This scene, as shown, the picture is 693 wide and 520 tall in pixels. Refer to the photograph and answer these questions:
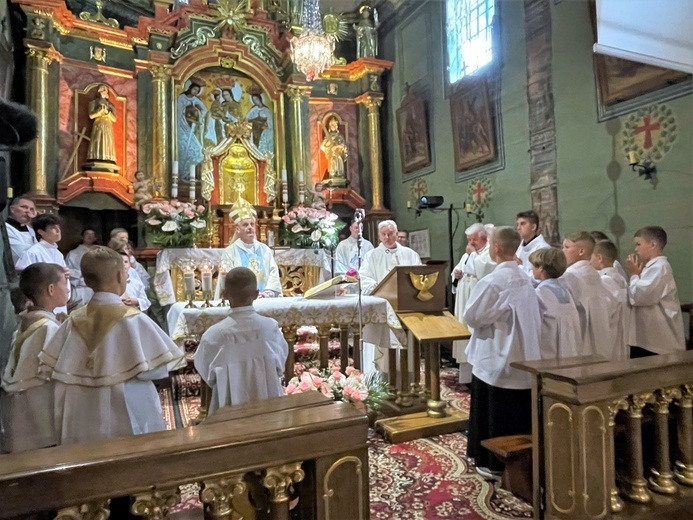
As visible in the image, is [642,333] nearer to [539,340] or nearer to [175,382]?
[539,340]

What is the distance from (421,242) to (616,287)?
208 inches

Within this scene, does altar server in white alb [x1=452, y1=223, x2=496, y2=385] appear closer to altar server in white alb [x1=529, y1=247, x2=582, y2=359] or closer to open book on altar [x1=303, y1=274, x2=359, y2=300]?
open book on altar [x1=303, y1=274, x2=359, y2=300]

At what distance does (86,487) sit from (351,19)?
11.5 meters

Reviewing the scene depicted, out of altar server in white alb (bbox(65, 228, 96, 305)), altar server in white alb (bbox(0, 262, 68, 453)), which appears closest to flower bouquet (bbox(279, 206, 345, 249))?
altar server in white alb (bbox(65, 228, 96, 305))

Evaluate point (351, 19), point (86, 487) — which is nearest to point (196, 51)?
point (351, 19)

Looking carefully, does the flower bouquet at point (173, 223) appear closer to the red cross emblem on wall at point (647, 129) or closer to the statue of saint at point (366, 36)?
the statue of saint at point (366, 36)

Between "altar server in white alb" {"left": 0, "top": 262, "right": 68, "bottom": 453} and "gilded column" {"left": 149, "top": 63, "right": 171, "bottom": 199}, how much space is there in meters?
6.77

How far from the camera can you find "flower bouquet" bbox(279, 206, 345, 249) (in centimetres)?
829

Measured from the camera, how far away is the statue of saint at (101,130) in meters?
8.41

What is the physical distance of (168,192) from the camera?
348 inches

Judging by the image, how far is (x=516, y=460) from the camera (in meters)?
2.80

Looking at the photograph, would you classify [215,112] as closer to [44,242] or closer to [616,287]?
[44,242]

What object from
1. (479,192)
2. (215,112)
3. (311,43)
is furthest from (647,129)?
(215,112)

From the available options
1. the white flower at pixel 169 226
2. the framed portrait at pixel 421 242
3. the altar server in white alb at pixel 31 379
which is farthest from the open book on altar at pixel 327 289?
the framed portrait at pixel 421 242
